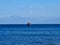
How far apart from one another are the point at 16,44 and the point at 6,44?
1.36 meters

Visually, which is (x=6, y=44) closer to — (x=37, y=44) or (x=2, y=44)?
(x=2, y=44)

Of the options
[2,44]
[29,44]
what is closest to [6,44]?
[2,44]

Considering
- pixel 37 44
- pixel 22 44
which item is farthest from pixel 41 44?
pixel 22 44

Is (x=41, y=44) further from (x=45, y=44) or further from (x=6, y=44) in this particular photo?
Result: (x=6, y=44)

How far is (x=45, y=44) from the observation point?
30.5 m

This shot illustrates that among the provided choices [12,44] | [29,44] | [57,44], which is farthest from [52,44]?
[12,44]

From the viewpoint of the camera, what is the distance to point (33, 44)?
31297 mm

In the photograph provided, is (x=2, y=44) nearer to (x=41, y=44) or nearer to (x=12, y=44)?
(x=12, y=44)

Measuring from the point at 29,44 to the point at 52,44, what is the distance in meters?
3.04

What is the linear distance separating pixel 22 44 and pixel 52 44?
3960mm

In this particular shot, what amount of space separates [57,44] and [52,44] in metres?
0.99

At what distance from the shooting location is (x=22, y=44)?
1234 inches

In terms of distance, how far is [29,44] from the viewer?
3145 cm

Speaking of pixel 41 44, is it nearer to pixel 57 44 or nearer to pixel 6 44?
pixel 57 44
